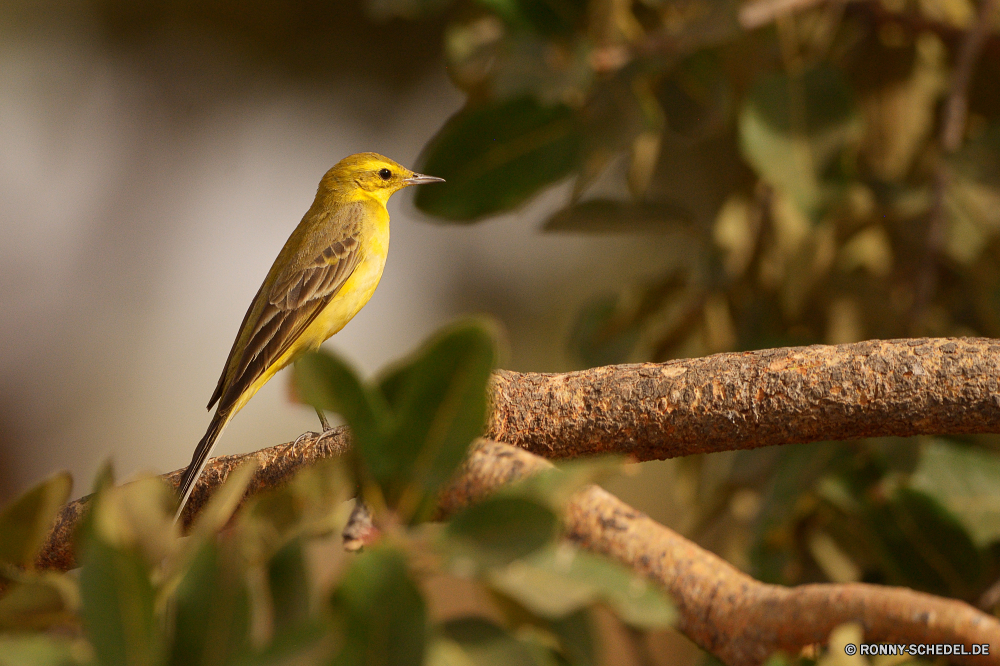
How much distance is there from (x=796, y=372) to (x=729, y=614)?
Result: 0.42 meters

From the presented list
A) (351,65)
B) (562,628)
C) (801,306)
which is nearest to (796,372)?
(562,628)

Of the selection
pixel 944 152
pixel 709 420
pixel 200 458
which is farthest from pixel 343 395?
pixel 944 152

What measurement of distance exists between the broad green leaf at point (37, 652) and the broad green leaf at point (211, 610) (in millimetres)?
70

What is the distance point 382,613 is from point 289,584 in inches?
3.6

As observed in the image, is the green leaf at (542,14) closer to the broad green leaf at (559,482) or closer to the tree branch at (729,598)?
the tree branch at (729,598)

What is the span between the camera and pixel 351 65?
511cm

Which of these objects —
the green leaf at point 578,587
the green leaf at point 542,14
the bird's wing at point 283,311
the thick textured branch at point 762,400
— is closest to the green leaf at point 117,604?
the green leaf at point 578,587

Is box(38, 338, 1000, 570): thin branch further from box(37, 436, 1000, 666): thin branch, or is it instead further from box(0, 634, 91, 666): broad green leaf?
box(0, 634, 91, 666): broad green leaf

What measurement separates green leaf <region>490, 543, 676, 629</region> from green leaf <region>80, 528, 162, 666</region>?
22cm

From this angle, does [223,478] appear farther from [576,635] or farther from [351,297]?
[351,297]

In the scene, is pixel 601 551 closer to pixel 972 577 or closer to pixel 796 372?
pixel 796 372

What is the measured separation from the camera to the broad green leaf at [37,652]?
0.52 meters

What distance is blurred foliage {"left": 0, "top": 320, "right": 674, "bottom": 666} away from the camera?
1.59ft

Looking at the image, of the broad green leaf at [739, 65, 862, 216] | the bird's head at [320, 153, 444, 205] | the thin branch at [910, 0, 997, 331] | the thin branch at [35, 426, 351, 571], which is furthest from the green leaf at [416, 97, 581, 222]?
the thin branch at [910, 0, 997, 331]
